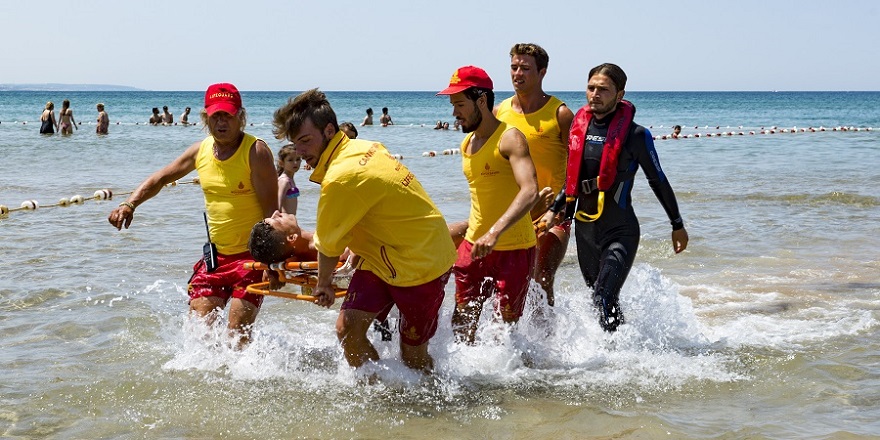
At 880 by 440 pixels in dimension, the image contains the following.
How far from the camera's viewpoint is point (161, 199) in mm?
15086

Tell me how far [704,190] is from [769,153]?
9.75m

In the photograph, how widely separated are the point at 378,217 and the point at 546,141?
6.46 ft

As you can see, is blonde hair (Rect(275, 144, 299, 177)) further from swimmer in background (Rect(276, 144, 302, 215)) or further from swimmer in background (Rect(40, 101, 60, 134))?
swimmer in background (Rect(40, 101, 60, 134))

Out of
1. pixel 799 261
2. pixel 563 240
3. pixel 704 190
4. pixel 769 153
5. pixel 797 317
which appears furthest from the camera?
pixel 769 153

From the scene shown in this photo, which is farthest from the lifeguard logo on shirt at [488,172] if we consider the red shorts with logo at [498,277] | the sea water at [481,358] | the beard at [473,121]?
the sea water at [481,358]

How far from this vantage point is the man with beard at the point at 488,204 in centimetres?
534

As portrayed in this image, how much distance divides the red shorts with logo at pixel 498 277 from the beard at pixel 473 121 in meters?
0.73

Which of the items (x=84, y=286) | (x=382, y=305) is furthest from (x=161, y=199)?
(x=382, y=305)

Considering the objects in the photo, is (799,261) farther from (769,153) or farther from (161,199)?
(769,153)

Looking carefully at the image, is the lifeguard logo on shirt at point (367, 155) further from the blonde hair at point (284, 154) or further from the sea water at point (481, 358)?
the blonde hair at point (284, 154)

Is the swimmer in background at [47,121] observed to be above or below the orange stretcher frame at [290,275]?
below

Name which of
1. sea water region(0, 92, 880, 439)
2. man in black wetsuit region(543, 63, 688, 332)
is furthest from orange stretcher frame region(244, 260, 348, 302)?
man in black wetsuit region(543, 63, 688, 332)

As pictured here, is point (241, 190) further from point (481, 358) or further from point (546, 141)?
point (546, 141)

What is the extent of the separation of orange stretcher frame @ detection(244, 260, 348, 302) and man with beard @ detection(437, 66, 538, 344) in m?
0.90
